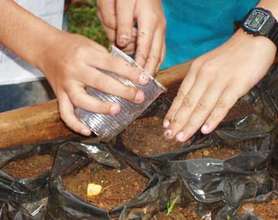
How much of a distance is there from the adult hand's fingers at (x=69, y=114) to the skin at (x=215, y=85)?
20 cm

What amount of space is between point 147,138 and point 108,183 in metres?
0.19

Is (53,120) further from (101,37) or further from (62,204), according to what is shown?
A: (101,37)

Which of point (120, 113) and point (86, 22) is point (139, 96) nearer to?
point (120, 113)

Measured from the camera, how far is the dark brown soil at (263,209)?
1444 millimetres

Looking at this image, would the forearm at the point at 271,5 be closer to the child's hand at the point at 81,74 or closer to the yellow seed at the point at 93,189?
the child's hand at the point at 81,74

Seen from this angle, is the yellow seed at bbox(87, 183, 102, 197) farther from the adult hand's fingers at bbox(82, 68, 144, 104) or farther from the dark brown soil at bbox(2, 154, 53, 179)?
the adult hand's fingers at bbox(82, 68, 144, 104)

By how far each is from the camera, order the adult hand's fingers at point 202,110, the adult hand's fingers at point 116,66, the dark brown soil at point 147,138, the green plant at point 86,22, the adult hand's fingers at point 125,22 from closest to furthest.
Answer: the adult hand's fingers at point 116,66, the adult hand's fingers at point 202,110, the adult hand's fingers at point 125,22, the dark brown soil at point 147,138, the green plant at point 86,22

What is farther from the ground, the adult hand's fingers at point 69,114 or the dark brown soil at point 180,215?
the adult hand's fingers at point 69,114

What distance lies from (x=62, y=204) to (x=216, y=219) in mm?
367

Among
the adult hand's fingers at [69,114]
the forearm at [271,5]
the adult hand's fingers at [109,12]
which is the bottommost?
the adult hand's fingers at [69,114]

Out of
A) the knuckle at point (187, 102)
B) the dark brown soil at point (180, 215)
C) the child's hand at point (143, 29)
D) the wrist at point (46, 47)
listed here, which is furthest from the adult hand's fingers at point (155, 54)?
the dark brown soil at point (180, 215)

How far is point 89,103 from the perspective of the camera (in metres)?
1.29

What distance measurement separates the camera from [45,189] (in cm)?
145

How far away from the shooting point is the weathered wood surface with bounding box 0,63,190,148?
1467 millimetres
